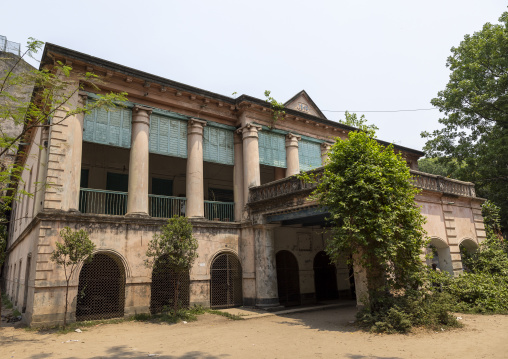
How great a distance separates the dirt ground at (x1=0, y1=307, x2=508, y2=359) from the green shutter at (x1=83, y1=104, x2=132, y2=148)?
21.8ft

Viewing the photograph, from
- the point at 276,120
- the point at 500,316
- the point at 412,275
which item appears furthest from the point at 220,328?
the point at 276,120

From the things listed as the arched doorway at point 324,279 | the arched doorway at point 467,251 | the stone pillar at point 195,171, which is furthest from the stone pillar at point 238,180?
the arched doorway at point 467,251

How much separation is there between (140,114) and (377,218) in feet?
32.5

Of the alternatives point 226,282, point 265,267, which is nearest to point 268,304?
point 265,267

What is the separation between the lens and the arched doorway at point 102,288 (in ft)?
37.9

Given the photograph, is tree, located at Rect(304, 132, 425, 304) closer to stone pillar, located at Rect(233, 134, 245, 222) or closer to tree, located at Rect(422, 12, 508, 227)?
stone pillar, located at Rect(233, 134, 245, 222)

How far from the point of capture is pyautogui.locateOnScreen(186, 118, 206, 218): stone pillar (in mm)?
14273

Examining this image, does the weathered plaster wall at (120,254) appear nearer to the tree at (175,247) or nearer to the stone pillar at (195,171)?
the tree at (175,247)

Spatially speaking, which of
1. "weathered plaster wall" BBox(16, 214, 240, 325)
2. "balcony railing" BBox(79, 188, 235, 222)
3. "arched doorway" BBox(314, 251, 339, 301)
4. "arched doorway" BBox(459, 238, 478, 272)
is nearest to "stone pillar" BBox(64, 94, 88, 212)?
"balcony railing" BBox(79, 188, 235, 222)

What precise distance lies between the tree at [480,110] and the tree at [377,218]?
12.4m

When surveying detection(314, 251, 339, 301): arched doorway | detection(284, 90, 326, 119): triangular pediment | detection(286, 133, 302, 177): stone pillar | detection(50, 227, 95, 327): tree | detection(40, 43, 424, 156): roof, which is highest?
detection(284, 90, 326, 119): triangular pediment

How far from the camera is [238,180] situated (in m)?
15.9

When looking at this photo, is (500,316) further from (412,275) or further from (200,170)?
(200,170)

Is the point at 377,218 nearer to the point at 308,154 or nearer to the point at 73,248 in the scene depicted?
the point at 308,154
